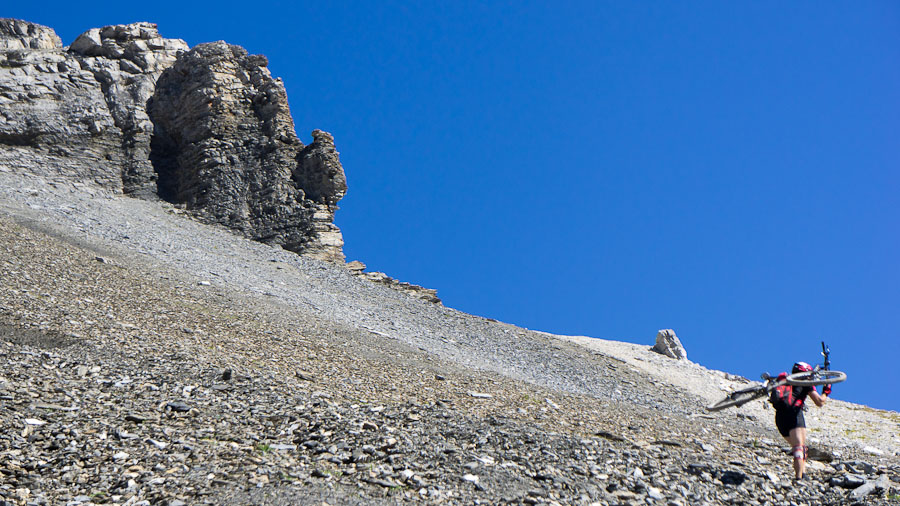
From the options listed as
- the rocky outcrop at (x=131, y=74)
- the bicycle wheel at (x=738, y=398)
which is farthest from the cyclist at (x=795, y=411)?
the rocky outcrop at (x=131, y=74)

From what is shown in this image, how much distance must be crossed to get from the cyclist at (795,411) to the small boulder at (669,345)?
77.9 ft

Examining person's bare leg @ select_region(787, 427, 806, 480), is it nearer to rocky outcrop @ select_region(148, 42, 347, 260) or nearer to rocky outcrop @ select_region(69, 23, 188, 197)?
rocky outcrop @ select_region(148, 42, 347, 260)

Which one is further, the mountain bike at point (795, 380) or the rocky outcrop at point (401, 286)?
the rocky outcrop at point (401, 286)

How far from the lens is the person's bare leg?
38.1 feet

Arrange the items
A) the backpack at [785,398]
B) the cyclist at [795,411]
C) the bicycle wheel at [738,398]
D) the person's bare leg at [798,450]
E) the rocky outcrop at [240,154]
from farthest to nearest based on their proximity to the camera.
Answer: the rocky outcrop at [240,154] < the bicycle wheel at [738,398] < the backpack at [785,398] < the cyclist at [795,411] < the person's bare leg at [798,450]

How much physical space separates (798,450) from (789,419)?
19.2 inches

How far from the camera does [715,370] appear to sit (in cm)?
3481

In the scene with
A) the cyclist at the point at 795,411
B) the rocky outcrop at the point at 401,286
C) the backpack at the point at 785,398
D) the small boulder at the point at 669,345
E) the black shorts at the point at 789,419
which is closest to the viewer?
the cyclist at the point at 795,411

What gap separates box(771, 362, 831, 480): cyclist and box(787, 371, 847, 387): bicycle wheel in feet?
0.39

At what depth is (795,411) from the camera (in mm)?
11961

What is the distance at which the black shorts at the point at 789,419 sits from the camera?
11883 millimetres

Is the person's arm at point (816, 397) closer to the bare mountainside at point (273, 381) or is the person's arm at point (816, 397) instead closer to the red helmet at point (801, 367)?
the red helmet at point (801, 367)

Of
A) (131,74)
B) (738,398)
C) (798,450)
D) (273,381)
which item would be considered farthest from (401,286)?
(798,450)

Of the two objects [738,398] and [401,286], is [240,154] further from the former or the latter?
[738,398]
